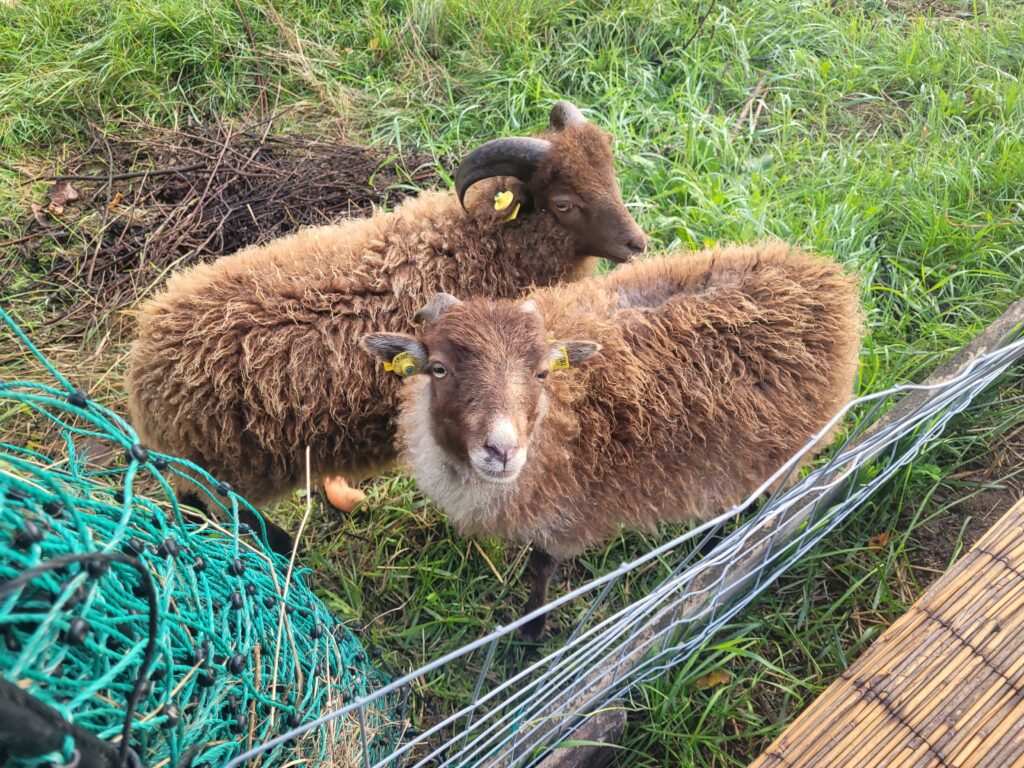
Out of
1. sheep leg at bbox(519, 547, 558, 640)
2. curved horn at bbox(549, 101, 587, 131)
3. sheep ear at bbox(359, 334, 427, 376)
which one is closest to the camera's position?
sheep ear at bbox(359, 334, 427, 376)

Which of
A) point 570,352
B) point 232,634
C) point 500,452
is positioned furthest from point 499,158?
point 232,634

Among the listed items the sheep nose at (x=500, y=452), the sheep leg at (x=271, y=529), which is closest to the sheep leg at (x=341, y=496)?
the sheep leg at (x=271, y=529)

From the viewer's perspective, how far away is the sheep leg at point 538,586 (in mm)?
3061

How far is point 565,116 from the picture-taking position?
3848 millimetres

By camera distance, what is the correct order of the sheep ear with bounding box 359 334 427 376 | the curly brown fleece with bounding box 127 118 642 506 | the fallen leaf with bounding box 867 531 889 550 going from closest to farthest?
the sheep ear with bounding box 359 334 427 376, the curly brown fleece with bounding box 127 118 642 506, the fallen leaf with bounding box 867 531 889 550

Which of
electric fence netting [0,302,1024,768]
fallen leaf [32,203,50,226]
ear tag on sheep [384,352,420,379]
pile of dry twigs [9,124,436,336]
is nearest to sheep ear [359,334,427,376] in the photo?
ear tag on sheep [384,352,420,379]

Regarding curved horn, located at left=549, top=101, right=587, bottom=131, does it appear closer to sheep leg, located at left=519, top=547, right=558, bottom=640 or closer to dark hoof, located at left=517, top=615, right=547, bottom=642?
sheep leg, located at left=519, top=547, right=558, bottom=640

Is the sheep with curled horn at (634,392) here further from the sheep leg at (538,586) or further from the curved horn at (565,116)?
the curved horn at (565,116)

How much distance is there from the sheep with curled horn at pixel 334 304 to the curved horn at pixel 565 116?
0.12 meters

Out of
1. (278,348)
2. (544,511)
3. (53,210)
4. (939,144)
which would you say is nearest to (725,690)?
(544,511)

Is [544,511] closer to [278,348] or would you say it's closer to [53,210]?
[278,348]

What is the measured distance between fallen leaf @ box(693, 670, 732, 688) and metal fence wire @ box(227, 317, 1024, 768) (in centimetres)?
15

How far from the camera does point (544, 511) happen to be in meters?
2.81

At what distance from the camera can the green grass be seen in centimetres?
312
